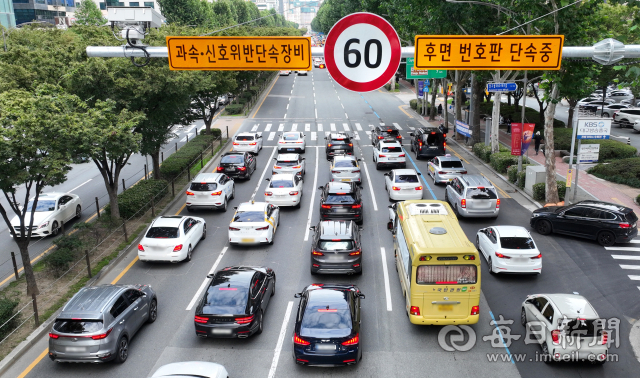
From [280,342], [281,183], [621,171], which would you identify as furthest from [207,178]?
[621,171]

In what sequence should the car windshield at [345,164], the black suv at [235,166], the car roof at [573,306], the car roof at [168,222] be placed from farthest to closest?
the black suv at [235,166], the car windshield at [345,164], the car roof at [168,222], the car roof at [573,306]

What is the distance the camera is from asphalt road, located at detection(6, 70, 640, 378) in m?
12.1

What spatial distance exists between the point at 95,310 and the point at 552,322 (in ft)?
36.4

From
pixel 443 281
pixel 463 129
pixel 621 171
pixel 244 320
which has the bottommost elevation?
pixel 244 320

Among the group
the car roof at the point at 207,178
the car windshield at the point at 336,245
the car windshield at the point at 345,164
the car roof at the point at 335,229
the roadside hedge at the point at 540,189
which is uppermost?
the car roof at the point at 207,178

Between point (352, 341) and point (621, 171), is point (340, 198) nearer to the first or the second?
point (352, 341)

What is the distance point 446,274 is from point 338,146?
21905 millimetres

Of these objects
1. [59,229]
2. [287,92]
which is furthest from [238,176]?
[287,92]

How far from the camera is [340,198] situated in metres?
21.7

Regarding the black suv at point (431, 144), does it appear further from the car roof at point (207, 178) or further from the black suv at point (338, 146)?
the car roof at point (207, 178)

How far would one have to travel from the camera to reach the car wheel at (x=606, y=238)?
19328 millimetres

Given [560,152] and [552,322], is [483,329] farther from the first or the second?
[560,152]

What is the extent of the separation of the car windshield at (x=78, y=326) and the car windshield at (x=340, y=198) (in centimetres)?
1158

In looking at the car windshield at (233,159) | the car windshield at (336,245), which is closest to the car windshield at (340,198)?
the car windshield at (336,245)
